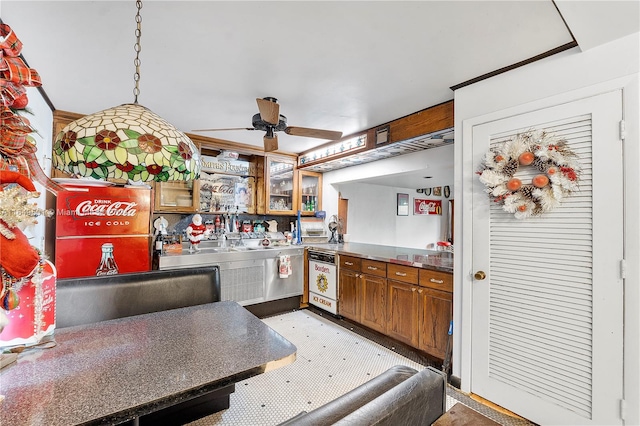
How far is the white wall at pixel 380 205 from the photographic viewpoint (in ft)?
12.6

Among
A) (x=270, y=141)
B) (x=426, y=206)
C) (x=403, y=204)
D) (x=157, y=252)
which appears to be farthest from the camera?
(x=426, y=206)

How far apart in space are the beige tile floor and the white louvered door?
310 millimetres

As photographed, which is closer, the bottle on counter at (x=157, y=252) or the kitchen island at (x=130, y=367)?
the kitchen island at (x=130, y=367)

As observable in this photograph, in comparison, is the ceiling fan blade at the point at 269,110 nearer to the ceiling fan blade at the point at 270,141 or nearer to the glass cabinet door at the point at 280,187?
the ceiling fan blade at the point at 270,141

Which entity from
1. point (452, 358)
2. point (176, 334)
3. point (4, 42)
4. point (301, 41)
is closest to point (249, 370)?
point (176, 334)

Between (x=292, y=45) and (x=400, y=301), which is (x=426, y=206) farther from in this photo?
(x=292, y=45)

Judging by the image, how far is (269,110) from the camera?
217 centimetres

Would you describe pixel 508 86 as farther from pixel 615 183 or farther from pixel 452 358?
pixel 452 358

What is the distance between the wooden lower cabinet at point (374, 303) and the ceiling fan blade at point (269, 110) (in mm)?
1941

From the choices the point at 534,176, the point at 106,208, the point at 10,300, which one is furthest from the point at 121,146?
the point at 106,208

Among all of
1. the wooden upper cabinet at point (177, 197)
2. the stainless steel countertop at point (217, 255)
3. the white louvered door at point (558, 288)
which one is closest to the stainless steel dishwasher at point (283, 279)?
the stainless steel countertop at point (217, 255)

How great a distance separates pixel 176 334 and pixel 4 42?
48.2 inches

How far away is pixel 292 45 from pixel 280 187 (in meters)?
2.93

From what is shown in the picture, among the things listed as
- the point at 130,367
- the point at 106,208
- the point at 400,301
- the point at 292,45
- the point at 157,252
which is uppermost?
the point at 292,45
